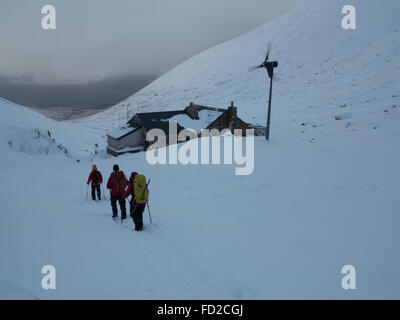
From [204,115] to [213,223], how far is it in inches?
1289

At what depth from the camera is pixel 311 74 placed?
252 ft

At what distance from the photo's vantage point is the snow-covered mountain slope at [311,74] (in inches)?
1487

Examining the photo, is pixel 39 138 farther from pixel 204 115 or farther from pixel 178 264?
pixel 178 264

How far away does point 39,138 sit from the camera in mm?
28922

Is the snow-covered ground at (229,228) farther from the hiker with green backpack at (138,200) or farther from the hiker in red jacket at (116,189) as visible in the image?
the hiker in red jacket at (116,189)

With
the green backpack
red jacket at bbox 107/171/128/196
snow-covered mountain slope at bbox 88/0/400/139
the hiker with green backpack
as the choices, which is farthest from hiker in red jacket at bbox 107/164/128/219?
snow-covered mountain slope at bbox 88/0/400/139

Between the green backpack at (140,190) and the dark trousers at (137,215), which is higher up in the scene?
the green backpack at (140,190)

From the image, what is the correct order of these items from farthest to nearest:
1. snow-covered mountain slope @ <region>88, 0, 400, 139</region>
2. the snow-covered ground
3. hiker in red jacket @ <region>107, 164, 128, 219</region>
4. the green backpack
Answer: snow-covered mountain slope @ <region>88, 0, 400, 139</region>, hiker in red jacket @ <region>107, 164, 128, 219</region>, the green backpack, the snow-covered ground

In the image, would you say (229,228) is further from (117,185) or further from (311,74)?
(311,74)

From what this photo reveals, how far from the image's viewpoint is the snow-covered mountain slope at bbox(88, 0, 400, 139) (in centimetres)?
3778

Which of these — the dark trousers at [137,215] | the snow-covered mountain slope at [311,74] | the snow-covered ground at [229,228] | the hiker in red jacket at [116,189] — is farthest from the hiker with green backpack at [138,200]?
the snow-covered mountain slope at [311,74]

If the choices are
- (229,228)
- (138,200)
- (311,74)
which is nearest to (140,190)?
→ (138,200)

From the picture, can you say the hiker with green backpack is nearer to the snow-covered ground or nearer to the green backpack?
the green backpack

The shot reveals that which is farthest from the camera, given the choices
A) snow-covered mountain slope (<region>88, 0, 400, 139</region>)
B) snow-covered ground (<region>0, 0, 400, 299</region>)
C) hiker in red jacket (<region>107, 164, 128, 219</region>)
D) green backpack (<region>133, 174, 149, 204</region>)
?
snow-covered mountain slope (<region>88, 0, 400, 139</region>)
